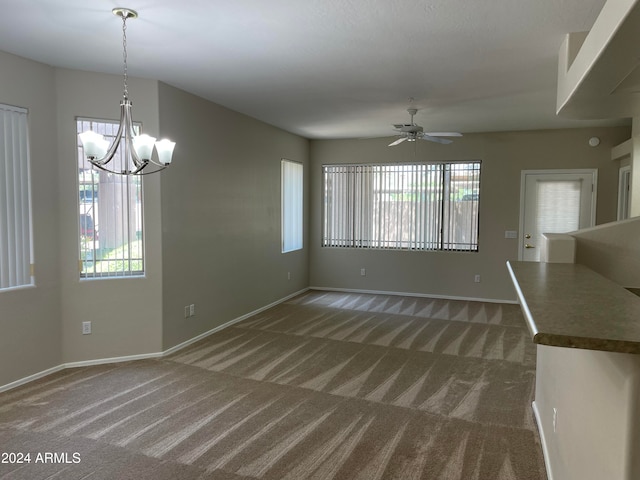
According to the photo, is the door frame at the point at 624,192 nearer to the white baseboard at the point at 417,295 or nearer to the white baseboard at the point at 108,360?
the white baseboard at the point at 417,295

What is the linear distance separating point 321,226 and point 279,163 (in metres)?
1.63

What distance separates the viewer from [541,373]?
9.80ft

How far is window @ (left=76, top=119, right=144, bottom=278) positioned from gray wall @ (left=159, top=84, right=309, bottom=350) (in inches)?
10.5

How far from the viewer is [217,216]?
5262 mm

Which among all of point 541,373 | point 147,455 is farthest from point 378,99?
point 147,455

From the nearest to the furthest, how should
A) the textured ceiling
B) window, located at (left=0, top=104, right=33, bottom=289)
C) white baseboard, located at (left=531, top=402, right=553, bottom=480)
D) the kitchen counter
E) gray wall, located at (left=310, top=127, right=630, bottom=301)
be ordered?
the kitchen counter < white baseboard, located at (left=531, top=402, right=553, bottom=480) < the textured ceiling < window, located at (left=0, top=104, right=33, bottom=289) < gray wall, located at (left=310, top=127, right=630, bottom=301)

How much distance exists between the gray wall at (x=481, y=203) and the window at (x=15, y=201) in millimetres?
4889

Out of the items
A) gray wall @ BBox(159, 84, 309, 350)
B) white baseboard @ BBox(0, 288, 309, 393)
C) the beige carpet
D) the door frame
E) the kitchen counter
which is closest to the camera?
the kitchen counter

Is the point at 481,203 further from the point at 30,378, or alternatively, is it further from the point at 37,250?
the point at 30,378

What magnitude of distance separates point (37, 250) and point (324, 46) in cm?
294

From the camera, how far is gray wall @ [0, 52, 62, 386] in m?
3.57

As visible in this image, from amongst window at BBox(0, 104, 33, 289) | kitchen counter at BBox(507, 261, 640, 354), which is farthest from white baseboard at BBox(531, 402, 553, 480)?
window at BBox(0, 104, 33, 289)

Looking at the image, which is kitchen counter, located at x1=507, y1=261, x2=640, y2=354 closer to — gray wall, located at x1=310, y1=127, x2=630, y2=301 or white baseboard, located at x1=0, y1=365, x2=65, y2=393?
white baseboard, located at x1=0, y1=365, x2=65, y2=393

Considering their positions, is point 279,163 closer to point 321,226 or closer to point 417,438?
point 321,226
